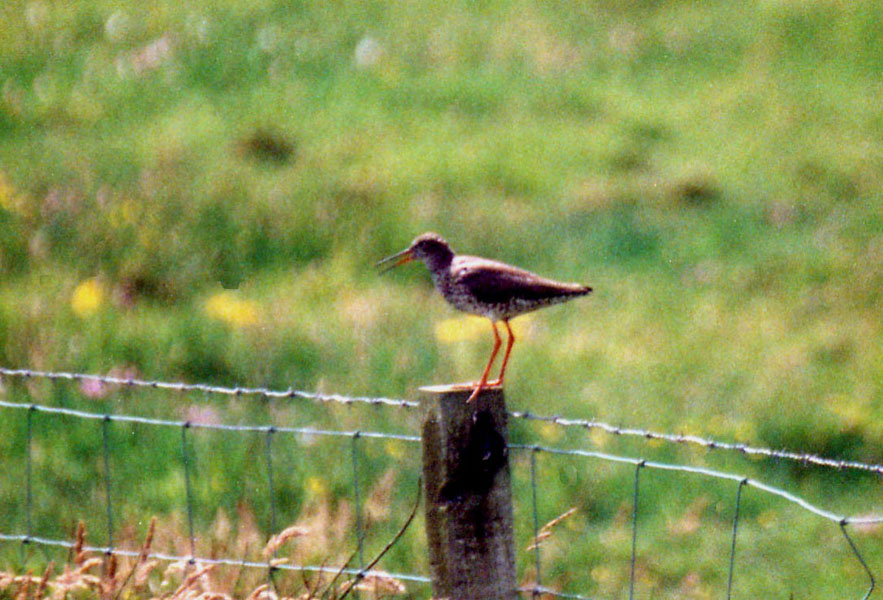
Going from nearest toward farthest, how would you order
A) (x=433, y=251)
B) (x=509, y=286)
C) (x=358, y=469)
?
(x=509, y=286)
(x=433, y=251)
(x=358, y=469)

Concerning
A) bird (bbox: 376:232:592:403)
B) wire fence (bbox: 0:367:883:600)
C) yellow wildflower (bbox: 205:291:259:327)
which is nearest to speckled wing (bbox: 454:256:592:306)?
bird (bbox: 376:232:592:403)

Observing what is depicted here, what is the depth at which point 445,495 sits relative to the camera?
3.61 metres

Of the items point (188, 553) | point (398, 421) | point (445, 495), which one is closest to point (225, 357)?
point (398, 421)

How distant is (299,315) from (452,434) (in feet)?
16.8

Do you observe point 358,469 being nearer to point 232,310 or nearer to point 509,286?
point 509,286

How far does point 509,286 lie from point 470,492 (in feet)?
2.43

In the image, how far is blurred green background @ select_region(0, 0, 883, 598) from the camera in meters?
6.39

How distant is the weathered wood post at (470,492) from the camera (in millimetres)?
3590

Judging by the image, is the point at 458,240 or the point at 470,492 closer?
the point at 470,492

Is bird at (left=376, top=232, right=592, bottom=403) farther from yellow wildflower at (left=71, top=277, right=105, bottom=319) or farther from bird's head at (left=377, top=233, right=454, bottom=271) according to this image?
yellow wildflower at (left=71, top=277, right=105, bottom=319)

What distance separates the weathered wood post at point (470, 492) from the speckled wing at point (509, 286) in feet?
1.75

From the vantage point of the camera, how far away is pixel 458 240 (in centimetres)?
1020

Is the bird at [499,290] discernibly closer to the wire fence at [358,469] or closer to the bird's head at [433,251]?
the bird's head at [433,251]

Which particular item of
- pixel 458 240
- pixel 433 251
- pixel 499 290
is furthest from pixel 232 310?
pixel 499 290
